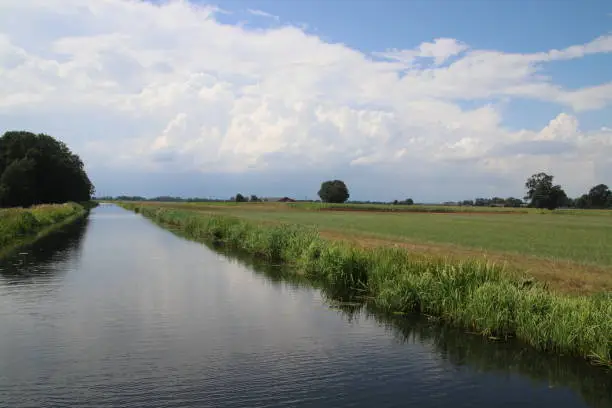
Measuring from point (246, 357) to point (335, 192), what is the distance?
156 metres

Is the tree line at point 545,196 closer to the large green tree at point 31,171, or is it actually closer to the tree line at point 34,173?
the tree line at point 34,173

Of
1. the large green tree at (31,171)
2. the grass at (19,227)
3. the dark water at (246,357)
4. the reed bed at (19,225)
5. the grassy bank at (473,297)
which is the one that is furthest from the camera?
the large green tree at (31,171)

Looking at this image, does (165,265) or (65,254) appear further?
(65,254)

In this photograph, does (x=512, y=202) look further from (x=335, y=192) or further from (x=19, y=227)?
(x=19, y=227)

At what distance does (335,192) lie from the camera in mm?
167250

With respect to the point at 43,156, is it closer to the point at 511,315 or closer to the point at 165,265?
the point at 165,265

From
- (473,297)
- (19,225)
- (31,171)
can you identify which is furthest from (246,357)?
(31,171)

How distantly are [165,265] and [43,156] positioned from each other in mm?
76997

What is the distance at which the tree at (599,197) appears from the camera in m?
162

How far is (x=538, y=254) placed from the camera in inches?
1086

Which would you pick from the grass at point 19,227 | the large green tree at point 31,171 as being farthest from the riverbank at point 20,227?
the large green tree at point 31,171

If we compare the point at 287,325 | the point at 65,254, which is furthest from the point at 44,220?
the point at 287,325

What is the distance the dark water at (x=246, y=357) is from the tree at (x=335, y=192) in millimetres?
147585

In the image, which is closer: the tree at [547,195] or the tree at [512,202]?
the tree at [547,195]
